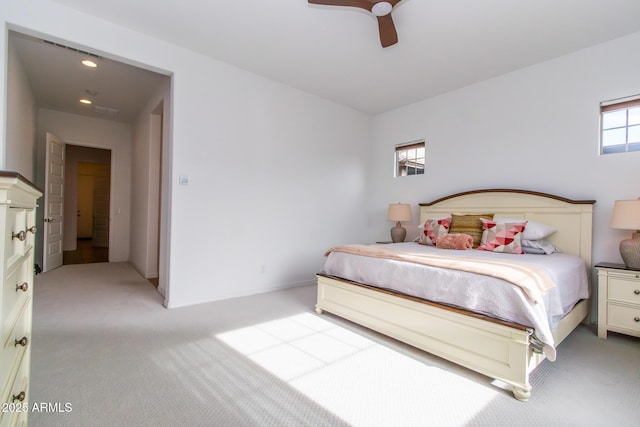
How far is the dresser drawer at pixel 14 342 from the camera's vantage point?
77 centimetres

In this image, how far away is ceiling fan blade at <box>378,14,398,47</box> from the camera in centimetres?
233

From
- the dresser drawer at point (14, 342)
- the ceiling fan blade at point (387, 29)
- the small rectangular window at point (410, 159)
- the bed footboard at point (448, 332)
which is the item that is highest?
the ceiling fan blade at point (387, 29)

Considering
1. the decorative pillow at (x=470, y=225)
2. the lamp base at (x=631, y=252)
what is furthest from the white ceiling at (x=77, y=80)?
the lamp base at (x=631, y=252)

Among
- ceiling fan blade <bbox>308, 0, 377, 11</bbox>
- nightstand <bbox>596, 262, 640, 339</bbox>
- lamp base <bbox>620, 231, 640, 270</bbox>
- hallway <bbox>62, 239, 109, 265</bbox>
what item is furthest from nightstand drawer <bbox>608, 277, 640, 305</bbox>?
hallway <bbox>62, 239, 109, 265</bbox>

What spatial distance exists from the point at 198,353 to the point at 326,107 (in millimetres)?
3752

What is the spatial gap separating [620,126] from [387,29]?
2.55m

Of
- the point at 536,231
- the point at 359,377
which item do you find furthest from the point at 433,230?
the point at 359,377

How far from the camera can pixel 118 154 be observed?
19.4ft

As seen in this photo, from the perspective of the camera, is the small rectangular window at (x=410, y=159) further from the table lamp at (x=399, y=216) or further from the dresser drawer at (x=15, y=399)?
the dresser drawer at (x=15, y=399)

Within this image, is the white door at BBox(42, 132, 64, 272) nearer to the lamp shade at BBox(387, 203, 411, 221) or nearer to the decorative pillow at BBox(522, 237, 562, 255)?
the lamp shade at BBox(387, 203, 411, 221)

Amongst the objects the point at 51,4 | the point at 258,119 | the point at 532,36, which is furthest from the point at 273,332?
the point at 532,36

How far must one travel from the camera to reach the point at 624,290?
8.15ft

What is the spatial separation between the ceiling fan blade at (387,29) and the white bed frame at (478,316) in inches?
83.8

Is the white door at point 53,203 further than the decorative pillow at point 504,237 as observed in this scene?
Yes
